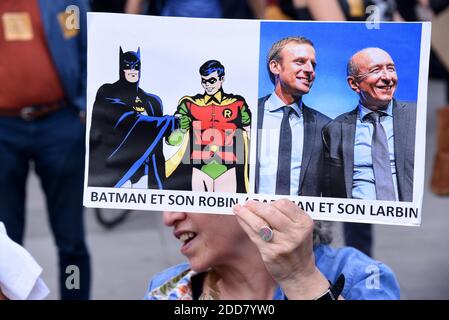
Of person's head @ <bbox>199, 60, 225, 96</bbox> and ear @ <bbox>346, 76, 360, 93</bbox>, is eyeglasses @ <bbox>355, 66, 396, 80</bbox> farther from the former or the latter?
person's head @ <bbox>199, 60, 225, 96</bbox>

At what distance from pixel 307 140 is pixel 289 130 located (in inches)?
1.9

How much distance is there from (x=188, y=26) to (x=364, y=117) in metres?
0.45

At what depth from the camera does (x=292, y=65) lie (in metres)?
2.17

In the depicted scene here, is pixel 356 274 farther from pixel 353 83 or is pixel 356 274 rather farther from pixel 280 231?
pixel 353 83

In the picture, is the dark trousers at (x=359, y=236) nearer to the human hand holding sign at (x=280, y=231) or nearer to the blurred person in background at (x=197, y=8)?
the blurred person in background at (x=197, y=8)

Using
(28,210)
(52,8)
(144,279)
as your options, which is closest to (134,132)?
(52,8)

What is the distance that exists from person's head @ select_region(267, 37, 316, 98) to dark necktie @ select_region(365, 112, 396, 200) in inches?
7.8

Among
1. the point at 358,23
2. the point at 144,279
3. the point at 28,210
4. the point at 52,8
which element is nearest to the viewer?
the point at 358,23

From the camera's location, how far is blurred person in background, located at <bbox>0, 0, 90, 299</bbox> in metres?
4.43

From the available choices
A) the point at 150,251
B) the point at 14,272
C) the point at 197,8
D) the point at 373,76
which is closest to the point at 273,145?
the point at 373,76

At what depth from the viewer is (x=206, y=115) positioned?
2186 mm

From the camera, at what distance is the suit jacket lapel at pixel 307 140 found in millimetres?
2154

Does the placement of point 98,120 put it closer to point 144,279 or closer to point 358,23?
point 358,23

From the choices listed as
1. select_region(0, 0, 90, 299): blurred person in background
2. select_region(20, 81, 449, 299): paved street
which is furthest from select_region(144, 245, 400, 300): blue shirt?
select_region(20, 81, 449, 299): paved street
